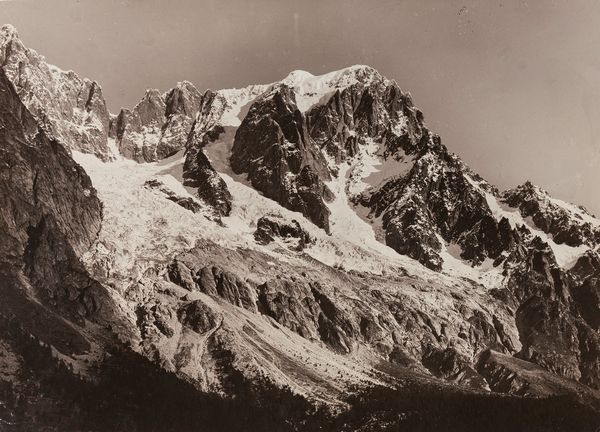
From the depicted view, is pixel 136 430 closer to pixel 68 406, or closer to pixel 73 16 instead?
pixel 68 406

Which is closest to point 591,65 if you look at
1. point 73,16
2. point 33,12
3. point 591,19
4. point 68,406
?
point 591,19

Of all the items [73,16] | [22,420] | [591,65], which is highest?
[591,65]

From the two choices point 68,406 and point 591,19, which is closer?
point 591,19

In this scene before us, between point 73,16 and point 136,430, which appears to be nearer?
point 73,16

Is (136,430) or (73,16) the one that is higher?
(73,16)

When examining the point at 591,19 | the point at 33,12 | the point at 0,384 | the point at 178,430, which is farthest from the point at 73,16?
the point at 591,19

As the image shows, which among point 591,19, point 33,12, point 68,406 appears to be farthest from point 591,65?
point 68,406

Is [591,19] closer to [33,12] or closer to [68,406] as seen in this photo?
[33,12]

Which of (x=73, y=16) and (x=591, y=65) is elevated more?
(x=591, y=65)

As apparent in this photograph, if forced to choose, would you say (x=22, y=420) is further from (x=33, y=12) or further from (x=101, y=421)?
(x=33, y=12)
